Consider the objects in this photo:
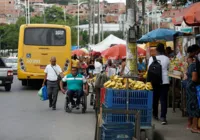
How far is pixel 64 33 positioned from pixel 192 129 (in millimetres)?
16979

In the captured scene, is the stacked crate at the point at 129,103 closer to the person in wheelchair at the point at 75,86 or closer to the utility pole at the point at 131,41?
the utility pole at the point at 131,41

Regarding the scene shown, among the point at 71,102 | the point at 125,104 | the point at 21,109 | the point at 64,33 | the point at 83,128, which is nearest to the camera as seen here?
the point at 125,104

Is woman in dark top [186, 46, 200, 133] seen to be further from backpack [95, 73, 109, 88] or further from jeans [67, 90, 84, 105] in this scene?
jeans [67, 90, 84, 105]

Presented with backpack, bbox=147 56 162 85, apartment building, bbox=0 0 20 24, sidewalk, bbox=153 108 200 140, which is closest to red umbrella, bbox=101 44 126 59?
sidewalk, bbox=153 108 200 140

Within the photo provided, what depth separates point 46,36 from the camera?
88.8ft

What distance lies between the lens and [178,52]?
15266mm

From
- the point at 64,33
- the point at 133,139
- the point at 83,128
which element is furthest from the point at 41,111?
the point at 64,33

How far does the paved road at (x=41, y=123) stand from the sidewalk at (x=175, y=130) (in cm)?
159

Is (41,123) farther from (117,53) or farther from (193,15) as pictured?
(117,53)

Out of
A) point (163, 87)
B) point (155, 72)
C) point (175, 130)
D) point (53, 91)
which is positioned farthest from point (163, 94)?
point (53, 91)

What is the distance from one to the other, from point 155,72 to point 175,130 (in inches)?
58.6

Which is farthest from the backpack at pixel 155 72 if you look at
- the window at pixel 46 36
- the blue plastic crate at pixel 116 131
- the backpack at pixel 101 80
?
the window at pixel 46 36

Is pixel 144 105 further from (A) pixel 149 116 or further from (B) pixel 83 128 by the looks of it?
(B) pixel 83 128

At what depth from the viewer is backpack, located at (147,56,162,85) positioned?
11.8 m
